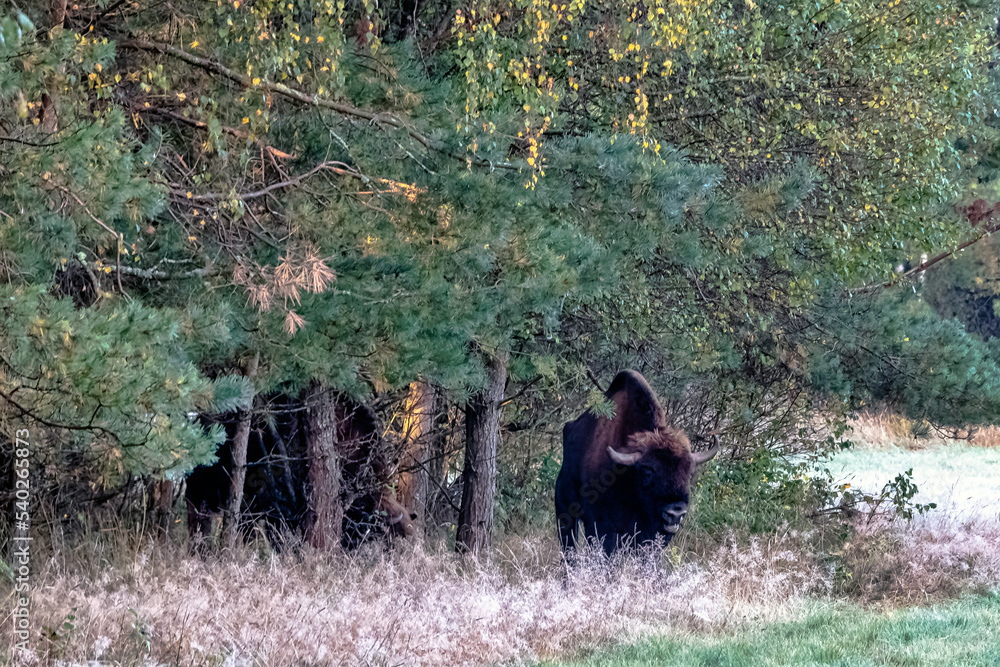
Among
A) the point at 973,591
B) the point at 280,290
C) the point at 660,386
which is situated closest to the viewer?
the point at 280,290

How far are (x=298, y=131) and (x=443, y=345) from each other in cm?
189

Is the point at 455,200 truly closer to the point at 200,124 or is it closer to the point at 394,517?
the point at 200,124

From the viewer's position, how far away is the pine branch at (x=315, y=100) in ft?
22.5

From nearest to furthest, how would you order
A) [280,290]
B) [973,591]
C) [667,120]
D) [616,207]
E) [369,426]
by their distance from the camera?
1. [280,290]
2. [616,207]
3. [973,591]
4. [667,120]
5. [369,426]

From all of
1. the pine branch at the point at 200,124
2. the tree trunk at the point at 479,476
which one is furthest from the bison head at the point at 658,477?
the pine branch at the point at 200,124

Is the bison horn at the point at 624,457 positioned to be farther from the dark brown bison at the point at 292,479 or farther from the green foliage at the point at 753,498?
the dark brown bison at the point at 292,479

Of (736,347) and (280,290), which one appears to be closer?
(280,290)

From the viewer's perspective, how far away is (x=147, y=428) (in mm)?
5273

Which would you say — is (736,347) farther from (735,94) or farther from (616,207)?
(616,207)

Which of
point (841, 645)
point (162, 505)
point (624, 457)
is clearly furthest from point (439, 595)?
point (162, 505)

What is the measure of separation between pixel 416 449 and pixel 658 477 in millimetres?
3748

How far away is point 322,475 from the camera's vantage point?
1036 cm

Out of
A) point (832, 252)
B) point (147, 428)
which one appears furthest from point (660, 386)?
point (147, 428)

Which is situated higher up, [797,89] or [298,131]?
[797,89]
